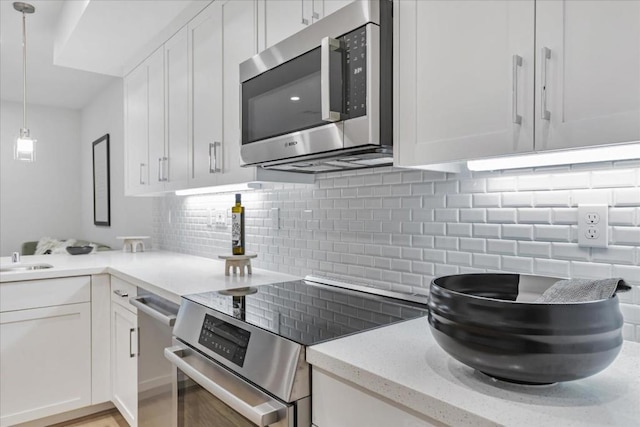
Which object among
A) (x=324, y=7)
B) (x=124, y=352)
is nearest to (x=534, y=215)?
(x=324, y=7)

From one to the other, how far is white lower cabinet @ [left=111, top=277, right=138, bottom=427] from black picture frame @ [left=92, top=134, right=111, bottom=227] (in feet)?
8.82

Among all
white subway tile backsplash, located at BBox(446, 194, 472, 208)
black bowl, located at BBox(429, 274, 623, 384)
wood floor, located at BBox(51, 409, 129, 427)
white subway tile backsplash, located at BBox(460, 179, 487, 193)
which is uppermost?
white subway tile backsplash, located at BBox(460, 179, 487, 193)

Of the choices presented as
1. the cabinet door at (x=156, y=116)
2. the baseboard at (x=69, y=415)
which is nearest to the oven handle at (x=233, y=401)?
the cabinet door at (x=156, y=116)

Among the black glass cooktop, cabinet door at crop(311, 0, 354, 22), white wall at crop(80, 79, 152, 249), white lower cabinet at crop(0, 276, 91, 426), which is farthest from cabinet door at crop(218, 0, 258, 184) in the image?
white wall at crop(80, 79, 152, 249)

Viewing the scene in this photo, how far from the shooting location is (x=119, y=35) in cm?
278

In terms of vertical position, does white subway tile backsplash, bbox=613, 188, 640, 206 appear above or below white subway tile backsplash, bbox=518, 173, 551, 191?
below

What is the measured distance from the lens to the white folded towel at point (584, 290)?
807 millimetres

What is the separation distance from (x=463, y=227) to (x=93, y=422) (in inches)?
103

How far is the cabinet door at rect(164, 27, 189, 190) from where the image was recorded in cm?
243

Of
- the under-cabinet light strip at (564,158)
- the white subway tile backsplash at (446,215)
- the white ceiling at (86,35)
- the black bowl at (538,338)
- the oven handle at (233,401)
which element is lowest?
the oven handle at (233,401)

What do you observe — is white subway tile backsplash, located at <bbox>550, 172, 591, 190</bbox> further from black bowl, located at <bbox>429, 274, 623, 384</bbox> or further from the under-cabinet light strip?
black bowl, located at <bbox>429, 274, 623, 384</bbox>

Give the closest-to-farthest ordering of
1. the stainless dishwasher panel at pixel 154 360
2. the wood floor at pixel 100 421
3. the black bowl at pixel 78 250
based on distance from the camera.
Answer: the stainless dishwasher panel at pixel 154 360
the wood floor at pixel 100 421
the black bowl at pixel 78 250

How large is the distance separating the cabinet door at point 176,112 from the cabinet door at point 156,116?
0.07 meters

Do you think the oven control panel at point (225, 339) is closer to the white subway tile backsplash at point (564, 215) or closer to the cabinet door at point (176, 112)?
the white subway tile backsplash at point (564, 215)
